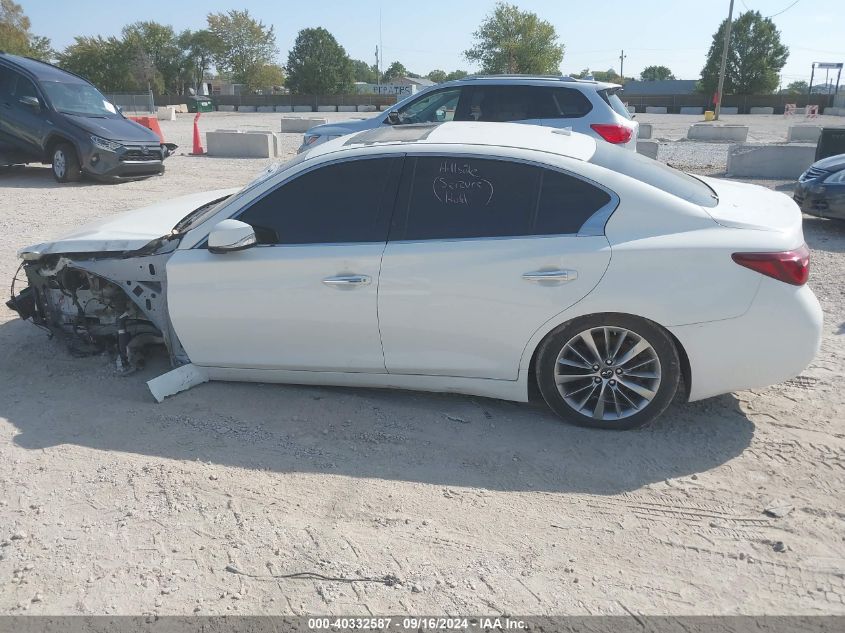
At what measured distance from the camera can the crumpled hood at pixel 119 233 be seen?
464cm

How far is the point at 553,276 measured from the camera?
12.4 ft

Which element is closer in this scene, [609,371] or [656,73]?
[609,371]

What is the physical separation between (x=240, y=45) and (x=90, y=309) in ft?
287

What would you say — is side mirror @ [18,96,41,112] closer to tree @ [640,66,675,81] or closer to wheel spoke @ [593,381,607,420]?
wheel spoke @ [593,381,607,420]

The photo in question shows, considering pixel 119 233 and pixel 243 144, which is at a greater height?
pixel 243 144

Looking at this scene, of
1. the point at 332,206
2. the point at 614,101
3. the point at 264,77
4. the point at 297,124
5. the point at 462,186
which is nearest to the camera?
the point at 462,186

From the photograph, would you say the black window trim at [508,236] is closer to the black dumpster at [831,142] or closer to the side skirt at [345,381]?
the side skirt at [345,381]

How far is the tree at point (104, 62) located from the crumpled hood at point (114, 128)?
6322 cm

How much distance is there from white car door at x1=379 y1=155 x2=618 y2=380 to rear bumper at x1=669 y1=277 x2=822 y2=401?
685mm

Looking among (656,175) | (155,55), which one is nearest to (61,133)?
(656,175)

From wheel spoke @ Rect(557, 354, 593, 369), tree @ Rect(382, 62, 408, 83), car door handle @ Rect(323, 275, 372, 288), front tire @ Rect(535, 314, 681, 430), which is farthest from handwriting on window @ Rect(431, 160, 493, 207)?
tree @ Rect(382, 62, 408, 83)

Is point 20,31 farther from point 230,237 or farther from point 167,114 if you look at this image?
point 230,237

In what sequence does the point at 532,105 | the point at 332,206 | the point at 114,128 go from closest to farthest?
the point at 332,206, the point at 532,105, the point at 114,128

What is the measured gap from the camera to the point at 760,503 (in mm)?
3381
